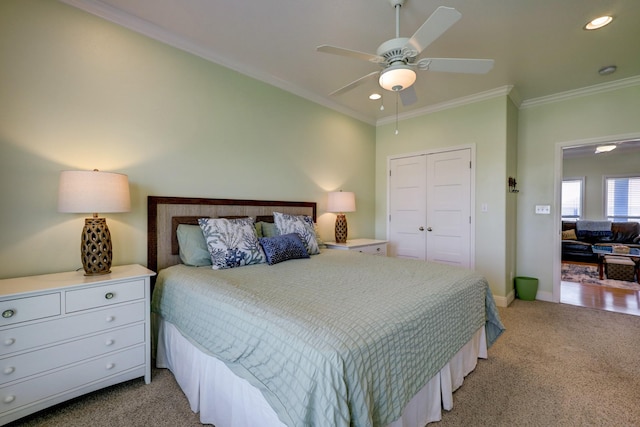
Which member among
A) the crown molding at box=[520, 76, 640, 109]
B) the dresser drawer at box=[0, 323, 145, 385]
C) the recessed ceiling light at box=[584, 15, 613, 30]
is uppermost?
the recessed ceiling light at box=[584, 15, 613, 30]

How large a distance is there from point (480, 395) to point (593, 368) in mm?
1090

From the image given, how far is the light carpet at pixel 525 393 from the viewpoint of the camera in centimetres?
162

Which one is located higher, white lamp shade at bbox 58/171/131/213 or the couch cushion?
white lamp shade at bbox 58/171/131/213

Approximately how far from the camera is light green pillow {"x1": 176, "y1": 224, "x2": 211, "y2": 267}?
226 cm

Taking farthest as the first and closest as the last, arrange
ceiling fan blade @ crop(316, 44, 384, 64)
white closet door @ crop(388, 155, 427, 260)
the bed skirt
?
white closet door @ crop(388, 155, 427, 260), ceiling fan blade @ crop(316, 44, 384, 64), the bed skirt

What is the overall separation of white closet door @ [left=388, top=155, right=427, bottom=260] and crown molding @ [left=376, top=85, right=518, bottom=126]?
0.64m

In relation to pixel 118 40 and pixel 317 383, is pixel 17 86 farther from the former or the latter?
pixel 317 383

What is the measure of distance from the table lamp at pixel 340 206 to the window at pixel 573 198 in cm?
707

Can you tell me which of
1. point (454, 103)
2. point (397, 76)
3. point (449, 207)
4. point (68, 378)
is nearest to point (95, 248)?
point (68, 378)

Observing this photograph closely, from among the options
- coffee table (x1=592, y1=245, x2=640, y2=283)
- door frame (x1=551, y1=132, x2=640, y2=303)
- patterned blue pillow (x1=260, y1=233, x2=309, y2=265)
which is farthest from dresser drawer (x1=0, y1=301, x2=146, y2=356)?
coffee table (x1=592, y1=245, x2=640, y2=283)

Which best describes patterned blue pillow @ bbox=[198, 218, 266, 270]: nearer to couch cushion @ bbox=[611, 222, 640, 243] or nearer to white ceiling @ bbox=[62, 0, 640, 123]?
white ceiling @ bbox=[62, 0, 640, 123]

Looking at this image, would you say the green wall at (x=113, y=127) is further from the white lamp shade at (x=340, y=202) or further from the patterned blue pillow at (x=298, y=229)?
the white lamp shade at (x=340, y=202)

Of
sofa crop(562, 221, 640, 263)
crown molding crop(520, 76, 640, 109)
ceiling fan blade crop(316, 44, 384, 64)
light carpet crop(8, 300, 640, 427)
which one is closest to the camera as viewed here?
light carpet crop(8, 300, 640, 427)

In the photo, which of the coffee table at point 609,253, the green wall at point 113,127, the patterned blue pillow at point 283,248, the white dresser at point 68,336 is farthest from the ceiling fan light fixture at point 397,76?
the coffee table at point 609,253
